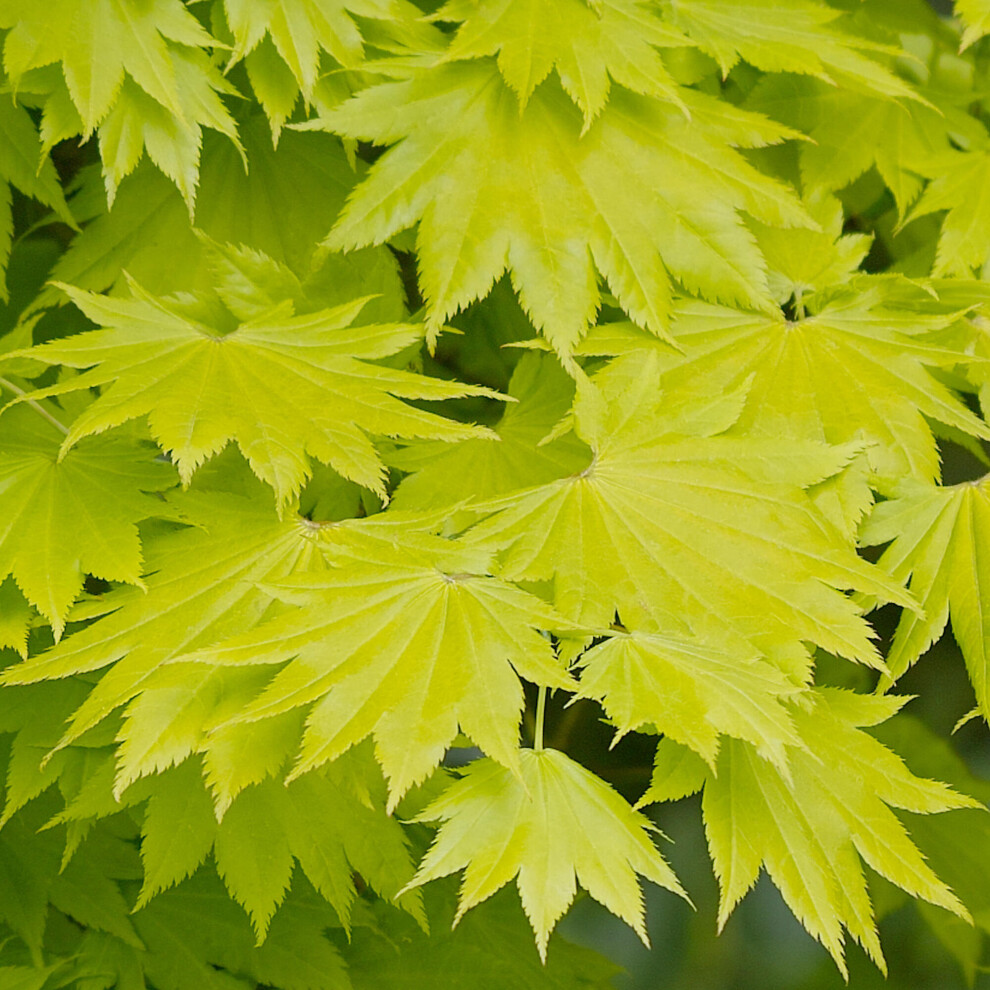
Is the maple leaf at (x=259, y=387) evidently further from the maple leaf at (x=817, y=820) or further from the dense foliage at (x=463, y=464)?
the maple leaf at (x=817, y=820)

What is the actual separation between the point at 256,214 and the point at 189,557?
0.42 meters

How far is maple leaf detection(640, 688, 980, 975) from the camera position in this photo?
0.77 metres

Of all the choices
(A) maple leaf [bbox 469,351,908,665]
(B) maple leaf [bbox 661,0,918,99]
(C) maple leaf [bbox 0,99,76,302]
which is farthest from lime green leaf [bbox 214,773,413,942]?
(B) maple leaf [bbox 661,0,918,99]

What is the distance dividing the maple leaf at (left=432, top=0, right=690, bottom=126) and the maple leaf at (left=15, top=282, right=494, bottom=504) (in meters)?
0.25

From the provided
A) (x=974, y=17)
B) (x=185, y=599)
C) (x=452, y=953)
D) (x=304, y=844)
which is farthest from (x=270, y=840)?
(x=974, y=17)

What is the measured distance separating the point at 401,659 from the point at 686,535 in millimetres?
259

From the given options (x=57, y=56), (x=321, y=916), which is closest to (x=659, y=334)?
(x=57, y=56)

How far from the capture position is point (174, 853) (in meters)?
0.84

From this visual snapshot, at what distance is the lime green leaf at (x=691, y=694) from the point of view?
67 centimetres

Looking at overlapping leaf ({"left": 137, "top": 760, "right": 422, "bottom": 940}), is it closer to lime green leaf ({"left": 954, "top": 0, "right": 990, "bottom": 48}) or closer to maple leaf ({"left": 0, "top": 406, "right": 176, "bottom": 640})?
maple leaf ({"left": 0, "top": 406, "right": 176, "bottom": 640})

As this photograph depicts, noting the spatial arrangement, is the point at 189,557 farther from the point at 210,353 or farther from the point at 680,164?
the point at 680,164

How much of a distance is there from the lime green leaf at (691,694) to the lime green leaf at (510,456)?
0.85 feet

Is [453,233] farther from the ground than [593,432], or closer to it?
farther from the ground

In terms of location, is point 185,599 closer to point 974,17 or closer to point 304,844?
point 304,844
